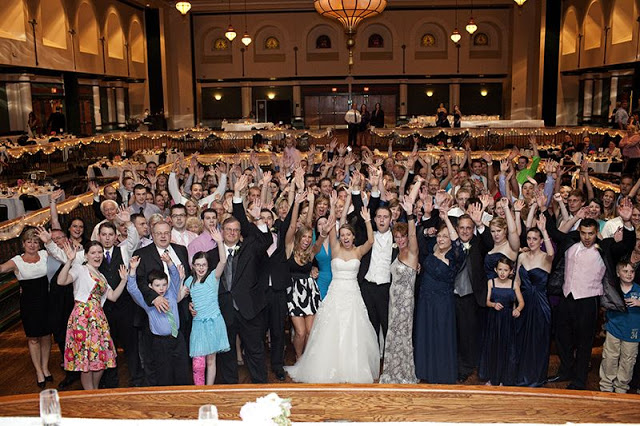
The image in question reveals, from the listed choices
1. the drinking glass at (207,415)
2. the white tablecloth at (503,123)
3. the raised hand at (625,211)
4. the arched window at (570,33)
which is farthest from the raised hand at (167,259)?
the arched window at (570,33)

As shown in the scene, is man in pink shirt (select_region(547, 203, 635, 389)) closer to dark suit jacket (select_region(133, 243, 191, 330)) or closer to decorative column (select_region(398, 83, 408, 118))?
dark suit jacket (select_region(133, 243, 191, 330))

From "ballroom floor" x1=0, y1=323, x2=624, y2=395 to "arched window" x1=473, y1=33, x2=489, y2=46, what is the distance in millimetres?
24688

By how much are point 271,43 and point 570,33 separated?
1330 cm

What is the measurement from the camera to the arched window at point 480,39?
28844 millimetres

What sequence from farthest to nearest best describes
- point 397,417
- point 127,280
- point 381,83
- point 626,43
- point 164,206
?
point 381,83
point 626,43
point 164,206
point 127,280
point 397,417

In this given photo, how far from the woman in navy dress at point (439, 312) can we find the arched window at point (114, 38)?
69.8ft

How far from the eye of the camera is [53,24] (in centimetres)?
1925

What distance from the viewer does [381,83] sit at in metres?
29.4

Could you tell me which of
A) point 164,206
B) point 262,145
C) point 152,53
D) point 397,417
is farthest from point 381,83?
point 397,417

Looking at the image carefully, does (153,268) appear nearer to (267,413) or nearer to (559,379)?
(267,413)

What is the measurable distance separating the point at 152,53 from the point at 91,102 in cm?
473

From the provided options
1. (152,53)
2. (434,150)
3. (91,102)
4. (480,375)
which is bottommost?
(480,375)

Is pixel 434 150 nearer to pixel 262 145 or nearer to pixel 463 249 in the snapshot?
pixel 262 145

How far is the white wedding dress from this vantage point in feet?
18.2
